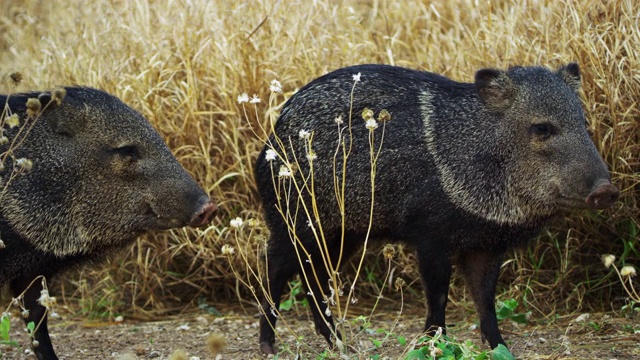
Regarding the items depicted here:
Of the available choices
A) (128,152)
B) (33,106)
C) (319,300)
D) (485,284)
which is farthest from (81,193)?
(485,284)

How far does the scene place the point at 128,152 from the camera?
4.10 metres

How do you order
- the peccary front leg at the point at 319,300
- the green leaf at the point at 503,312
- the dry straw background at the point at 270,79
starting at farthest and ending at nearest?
1. the dry straw background at the point at 270,79
2. the green leaf at the point at 503,312
3. the peccary front leg at the point at 319,300

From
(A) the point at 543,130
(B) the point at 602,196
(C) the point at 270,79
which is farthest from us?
(C) the point at 270,79

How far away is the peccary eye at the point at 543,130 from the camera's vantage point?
4.12 metres

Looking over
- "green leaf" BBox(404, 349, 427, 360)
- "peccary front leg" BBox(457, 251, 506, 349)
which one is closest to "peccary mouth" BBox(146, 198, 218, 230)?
"green leaf" BBox(404, 349, 427, 360)

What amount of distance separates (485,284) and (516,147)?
623 millimetres

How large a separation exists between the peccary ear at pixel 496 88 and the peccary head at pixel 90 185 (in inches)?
52.7

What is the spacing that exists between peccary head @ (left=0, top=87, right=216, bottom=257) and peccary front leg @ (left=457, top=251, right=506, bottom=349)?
48.1 inches

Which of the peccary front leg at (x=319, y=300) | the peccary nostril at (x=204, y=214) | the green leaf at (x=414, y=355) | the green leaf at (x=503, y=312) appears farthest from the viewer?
the green leaf at (x=503, y=312)

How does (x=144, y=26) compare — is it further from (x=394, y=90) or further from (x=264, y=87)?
(x=394, y=90)

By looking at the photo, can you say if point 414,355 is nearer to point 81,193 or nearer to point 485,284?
point 485,284

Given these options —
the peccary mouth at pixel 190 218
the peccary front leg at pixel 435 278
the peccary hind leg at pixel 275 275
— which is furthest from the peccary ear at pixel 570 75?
the peccary mouth at pixel 190 218

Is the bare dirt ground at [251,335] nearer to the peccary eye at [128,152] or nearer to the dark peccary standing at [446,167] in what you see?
the dark peccary standing at [446,167]

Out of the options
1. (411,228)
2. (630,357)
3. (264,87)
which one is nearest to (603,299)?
(630,357)
